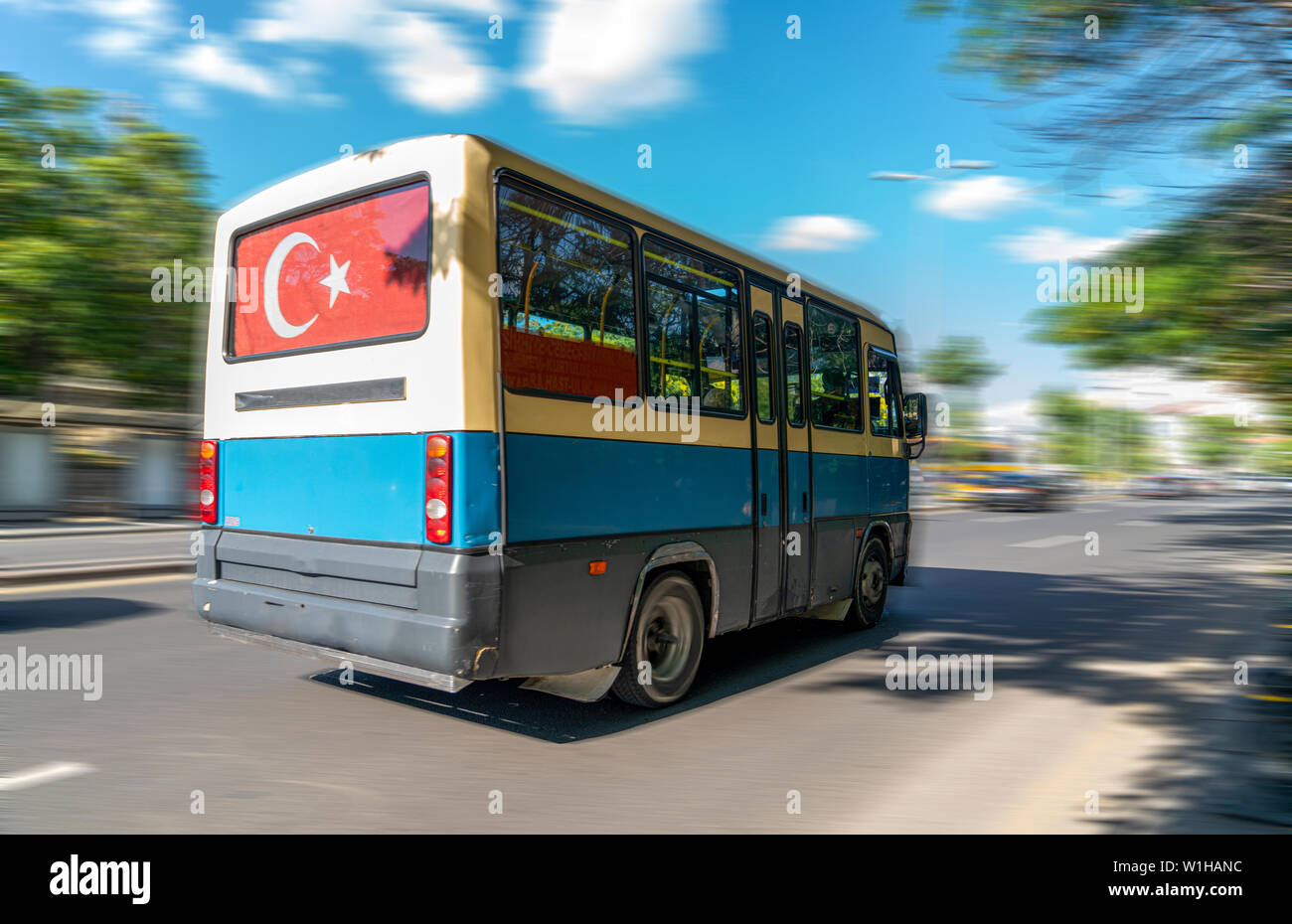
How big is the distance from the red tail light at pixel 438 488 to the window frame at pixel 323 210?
0.59m

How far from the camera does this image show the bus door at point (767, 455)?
685 cm

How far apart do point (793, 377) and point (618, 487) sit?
8.35 ft

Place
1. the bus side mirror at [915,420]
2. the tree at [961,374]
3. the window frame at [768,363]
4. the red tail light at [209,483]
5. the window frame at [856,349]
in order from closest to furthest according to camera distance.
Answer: the red tail light at [209,483] < the window frame at [768,363] < the window frame at [856,349] < the bus side mirror at [915,420] < the tree at [961,374]

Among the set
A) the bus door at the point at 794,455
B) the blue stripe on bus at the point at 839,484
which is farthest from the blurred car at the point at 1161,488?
the bus door at the point at 794,455

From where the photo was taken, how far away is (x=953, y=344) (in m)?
60.1

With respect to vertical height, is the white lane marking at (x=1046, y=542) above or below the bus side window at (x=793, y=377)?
below

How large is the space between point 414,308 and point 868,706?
387cm

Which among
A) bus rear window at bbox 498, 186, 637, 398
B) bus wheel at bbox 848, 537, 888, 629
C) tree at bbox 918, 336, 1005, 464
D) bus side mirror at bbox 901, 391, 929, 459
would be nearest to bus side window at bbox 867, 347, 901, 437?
bus side mirror at bbox 901, 391, 929, 459

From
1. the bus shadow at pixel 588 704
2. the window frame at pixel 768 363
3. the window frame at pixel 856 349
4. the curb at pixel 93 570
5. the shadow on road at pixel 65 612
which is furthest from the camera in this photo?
the curb at pixel 93 570

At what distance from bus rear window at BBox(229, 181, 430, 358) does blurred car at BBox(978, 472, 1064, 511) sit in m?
35.1

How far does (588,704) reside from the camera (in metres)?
6.03

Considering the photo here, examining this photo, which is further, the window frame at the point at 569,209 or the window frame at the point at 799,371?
the window frame at the point at 799,371

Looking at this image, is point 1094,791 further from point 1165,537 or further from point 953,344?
point 953,344

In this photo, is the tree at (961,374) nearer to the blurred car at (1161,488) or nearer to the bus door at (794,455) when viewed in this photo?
the blurred car at (1161,488)
